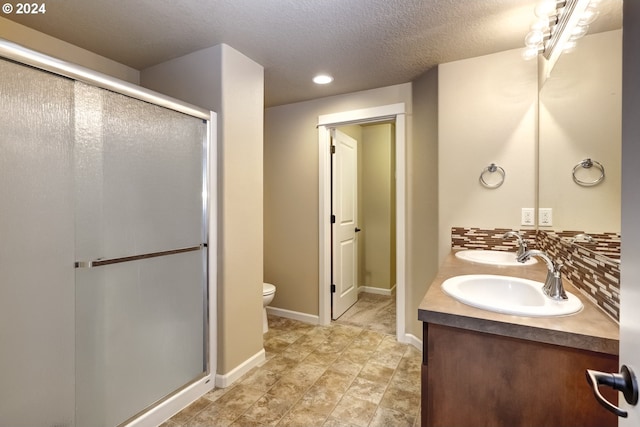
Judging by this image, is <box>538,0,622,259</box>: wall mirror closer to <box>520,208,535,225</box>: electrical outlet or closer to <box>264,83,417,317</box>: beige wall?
<box>520,208,535,225</box>: electrical outlet

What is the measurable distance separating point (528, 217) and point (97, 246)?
2.51 meters

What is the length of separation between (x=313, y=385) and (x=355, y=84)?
239 centimetres

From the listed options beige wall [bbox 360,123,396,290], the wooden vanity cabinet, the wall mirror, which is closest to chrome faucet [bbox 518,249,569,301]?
the wall mirror

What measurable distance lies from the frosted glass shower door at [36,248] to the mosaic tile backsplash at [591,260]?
2.03m

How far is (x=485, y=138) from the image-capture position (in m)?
2.18

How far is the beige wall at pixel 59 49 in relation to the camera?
1.76 m

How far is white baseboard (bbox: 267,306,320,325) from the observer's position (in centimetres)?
310

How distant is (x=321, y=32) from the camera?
1.86m

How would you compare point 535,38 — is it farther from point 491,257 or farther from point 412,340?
point 412,340

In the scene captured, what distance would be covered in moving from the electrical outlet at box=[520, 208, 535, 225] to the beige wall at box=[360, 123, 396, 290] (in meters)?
2.00

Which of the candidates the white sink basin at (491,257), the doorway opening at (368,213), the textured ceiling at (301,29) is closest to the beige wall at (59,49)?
the textured ceiling at (301,29)

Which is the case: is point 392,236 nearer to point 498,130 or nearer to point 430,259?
point 430,259

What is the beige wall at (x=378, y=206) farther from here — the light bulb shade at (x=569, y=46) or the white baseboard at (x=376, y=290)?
the light bulb shade at (x=569, y=46)

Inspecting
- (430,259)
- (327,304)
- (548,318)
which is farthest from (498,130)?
(327,304)
